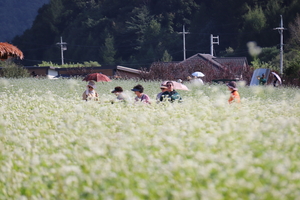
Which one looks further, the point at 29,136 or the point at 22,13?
the point at 22,13

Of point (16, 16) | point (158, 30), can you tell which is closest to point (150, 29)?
point (158, 30)

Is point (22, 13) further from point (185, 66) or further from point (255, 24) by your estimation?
point (185, 66)

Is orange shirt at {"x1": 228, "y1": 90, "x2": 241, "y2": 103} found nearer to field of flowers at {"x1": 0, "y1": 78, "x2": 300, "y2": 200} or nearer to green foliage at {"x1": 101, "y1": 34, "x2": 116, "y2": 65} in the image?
field of flowers at {"x1": 0, "y1": 78, "x2": 300, "y2": 200}

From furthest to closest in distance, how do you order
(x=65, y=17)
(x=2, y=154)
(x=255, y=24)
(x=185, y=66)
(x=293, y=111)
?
1. (x=65, y=17)
2. (x=255, y=24)
3. (x=185, y=66)
4. (x=293, y=111)
5. (x=2, y=154)

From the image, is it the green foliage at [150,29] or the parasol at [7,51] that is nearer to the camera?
the parasol at [7,51]

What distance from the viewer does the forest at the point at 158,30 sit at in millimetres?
65688

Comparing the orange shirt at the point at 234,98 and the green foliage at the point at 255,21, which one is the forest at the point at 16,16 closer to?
the green foliage at the point at 255,21

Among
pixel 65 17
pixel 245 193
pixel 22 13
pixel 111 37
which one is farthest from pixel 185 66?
pixel 22 13

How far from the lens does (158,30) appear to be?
73.9m

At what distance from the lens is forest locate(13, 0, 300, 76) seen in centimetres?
6569

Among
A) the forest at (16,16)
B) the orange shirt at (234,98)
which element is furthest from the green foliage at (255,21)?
the forest at (16,16)

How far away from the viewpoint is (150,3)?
8131 cm

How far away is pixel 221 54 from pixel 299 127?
2538 inches

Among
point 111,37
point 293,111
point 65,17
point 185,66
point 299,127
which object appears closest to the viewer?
point 299,127
